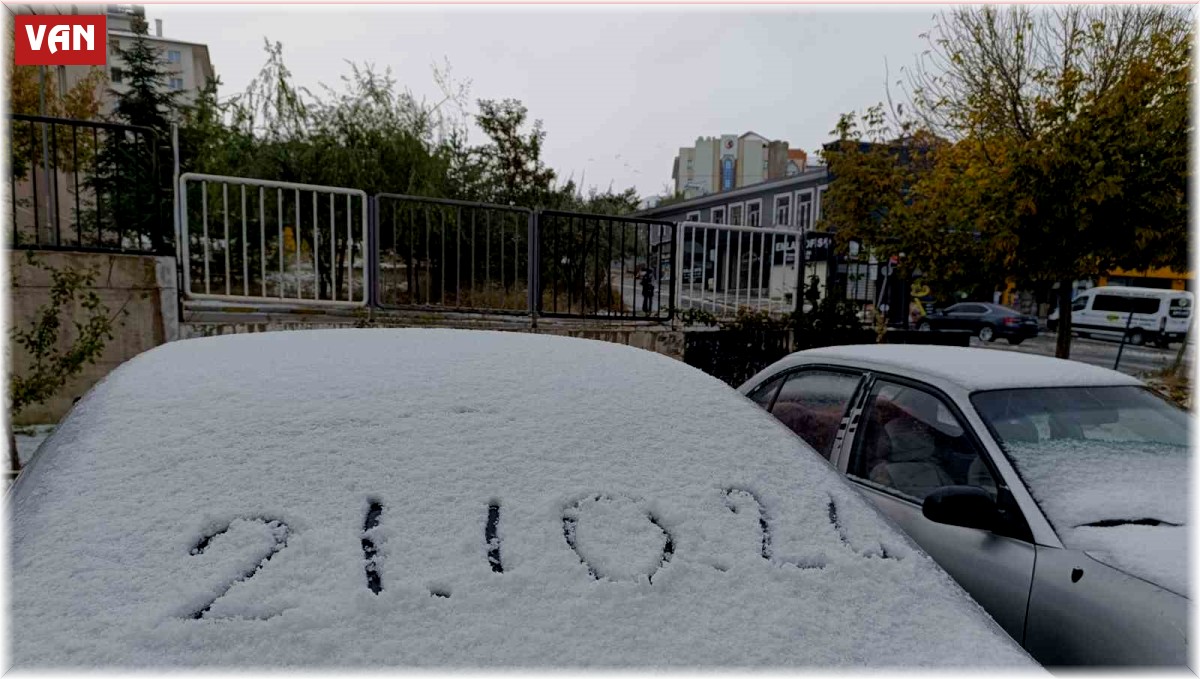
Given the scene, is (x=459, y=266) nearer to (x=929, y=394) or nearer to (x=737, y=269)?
(x=737, y=269)

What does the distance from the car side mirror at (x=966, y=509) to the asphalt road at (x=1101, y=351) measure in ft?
55.7

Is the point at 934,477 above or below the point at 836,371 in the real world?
below

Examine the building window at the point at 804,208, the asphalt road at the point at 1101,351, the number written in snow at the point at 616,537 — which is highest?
the building window at the point at 804,208

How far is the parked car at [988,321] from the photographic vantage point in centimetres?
2562

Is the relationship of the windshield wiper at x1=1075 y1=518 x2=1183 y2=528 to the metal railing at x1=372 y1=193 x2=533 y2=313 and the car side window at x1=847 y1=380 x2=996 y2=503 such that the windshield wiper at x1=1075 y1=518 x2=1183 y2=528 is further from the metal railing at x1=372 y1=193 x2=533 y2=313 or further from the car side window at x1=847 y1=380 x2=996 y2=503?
the metal railing at x1=372 y1=193 x2=533 y2=313

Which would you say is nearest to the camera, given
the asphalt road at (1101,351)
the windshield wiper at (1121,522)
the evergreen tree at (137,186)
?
the windshield wiper at (1121,522)

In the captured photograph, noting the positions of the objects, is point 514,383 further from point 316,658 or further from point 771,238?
point 771,238

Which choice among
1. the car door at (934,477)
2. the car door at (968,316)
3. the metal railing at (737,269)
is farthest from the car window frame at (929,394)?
the car door at (968,316)

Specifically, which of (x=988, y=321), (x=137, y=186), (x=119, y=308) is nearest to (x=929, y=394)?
(x=119, y=308)

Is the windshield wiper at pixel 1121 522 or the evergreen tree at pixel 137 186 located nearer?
the windshield wiper at pixel 1121 522

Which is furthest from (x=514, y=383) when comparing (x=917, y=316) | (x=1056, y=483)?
(x=917, y=316)

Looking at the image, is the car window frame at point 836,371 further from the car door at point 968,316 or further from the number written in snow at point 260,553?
the car door at point 968,316

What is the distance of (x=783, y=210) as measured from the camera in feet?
102

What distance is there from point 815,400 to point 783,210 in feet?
96.6
